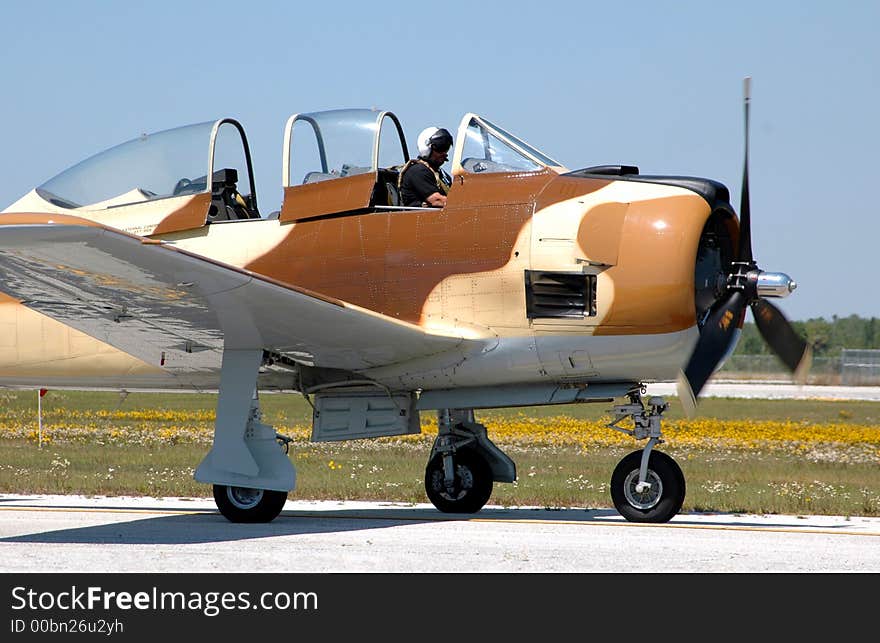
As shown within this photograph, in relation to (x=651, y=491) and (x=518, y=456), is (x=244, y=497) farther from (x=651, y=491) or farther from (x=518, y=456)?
(x=518, y=456)

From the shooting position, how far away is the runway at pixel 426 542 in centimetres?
916

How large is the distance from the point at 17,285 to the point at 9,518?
336 centimetres

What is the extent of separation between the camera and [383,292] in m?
12.2

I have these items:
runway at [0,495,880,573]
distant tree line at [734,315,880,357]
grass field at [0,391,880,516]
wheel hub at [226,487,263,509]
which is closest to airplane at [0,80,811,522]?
wheel hub at [226,487,263,509]

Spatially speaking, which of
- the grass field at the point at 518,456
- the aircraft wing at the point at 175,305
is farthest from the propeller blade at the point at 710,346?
the grass field at the point at 518,456

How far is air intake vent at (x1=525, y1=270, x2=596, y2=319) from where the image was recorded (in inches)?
447

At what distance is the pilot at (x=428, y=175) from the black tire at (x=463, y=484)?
306 centimetres

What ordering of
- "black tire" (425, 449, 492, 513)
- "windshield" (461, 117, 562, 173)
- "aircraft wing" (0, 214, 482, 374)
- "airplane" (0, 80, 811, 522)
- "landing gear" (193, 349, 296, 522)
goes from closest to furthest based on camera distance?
"aircraft wing" (0, 214, 482, 374), "airplane" (0, 80, 811, 522), "landing gear" (193, 349, 296, 522), "windshield" (461, 117, 562, 173), "black tire" (425, 449, 492, 513)

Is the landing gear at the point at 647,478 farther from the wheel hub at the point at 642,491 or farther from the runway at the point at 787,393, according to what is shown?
the runway at the point at 787,393

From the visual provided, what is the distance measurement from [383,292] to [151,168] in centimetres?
308

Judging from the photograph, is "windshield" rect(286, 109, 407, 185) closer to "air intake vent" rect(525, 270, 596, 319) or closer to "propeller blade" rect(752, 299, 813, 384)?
"air intake vent" rect(525, 270, 596, 319)

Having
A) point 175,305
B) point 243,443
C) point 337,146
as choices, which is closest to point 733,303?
point 337,146

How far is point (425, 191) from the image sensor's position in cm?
1238
